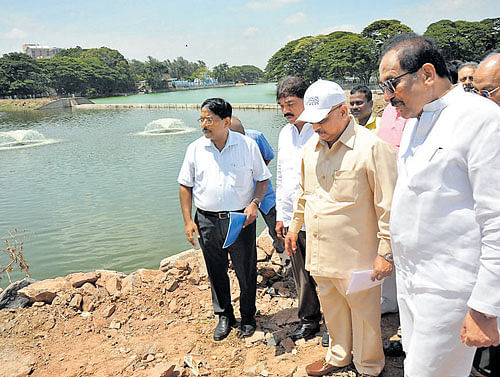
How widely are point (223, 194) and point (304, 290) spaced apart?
2.95ft

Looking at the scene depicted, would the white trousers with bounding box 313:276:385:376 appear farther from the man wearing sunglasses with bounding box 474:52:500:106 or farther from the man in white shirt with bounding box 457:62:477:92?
the man in white shirt with bounding box 457:62:477:92

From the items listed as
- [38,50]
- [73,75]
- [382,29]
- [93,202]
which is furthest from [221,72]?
[93,202]

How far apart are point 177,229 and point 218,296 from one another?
4309 millimetres

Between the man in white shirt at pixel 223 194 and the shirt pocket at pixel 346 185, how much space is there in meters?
0.92

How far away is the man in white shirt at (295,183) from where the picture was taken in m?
2.64

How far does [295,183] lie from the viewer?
2.74m

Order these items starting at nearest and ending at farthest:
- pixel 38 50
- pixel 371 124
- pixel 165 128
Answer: pixel 371 124 < pixel 165 128 < pixel 38 50

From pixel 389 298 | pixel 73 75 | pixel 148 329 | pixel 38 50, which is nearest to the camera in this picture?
pixel 389 298

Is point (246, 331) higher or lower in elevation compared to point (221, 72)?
lower

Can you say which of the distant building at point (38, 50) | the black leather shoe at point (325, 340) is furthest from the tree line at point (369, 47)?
the distant building at point (38, 50)

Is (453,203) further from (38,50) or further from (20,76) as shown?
(38,50)

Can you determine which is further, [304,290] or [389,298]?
[389,298]

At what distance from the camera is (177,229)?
716cm

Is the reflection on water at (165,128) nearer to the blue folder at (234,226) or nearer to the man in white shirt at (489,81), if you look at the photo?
the blue folder at (234,226)
